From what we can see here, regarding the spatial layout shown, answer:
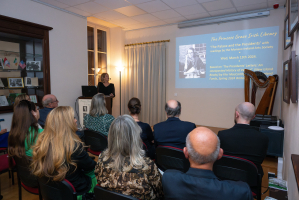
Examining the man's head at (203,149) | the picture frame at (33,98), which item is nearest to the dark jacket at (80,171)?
the man's head at (203,149)

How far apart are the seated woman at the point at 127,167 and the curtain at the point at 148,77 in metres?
4.78

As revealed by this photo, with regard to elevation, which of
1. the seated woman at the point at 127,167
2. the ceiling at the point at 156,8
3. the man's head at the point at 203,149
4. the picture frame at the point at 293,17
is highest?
the ceiling at the point at 156,8

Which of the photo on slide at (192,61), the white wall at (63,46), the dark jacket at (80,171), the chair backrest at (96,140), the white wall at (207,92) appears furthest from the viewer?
the photo on slide at (192,61)

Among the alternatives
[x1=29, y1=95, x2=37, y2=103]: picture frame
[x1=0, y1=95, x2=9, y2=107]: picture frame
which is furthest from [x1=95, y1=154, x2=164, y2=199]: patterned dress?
[x1=29, y1=95, x2=37, y2=103]: picture frame

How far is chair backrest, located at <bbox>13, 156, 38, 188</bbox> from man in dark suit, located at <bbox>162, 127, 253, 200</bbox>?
118 cm

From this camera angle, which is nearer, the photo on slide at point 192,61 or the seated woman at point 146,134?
the seated woman at point 146,134

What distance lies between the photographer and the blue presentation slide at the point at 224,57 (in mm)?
4711

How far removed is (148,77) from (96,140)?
3.98 meters

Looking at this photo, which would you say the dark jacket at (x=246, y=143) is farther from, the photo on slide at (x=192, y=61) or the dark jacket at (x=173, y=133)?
the photo on slide at (x=192, y=61)

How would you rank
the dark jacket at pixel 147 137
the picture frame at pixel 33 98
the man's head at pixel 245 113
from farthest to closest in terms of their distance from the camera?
the picture frame at pixel 33 98 → the dark jacket at pixel 147 137 → the man's head at pixel 245 113

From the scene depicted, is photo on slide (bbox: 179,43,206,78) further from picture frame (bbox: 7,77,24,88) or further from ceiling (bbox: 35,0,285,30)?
picture frame (bbox: 7,77,24,88)

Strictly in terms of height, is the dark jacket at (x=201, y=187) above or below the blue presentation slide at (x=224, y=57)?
below

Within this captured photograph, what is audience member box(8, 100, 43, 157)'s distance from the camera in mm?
1757

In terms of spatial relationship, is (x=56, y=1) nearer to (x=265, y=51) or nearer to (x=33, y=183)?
(x=33, y=183)
